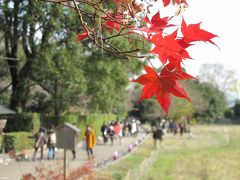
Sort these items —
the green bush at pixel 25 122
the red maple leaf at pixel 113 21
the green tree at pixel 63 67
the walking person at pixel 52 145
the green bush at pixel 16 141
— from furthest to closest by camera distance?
the green bush at pixel 25 122 < the green tree at pixel 63 67 < the green bush at pixel 16 141 < the walking person at pixel 52 145 < the red maple leaf at pixel 113 21

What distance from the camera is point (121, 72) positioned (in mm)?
20766

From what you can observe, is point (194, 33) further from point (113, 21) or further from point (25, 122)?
point (25, 122)

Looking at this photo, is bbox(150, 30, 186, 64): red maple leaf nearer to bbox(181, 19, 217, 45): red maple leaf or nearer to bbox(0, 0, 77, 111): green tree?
bbox(181, 19, 217, 45): red maple leaf

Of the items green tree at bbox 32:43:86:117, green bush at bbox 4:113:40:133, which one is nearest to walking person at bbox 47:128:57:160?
green tree at bbox 32:43:86:117

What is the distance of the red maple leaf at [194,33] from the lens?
1382mm

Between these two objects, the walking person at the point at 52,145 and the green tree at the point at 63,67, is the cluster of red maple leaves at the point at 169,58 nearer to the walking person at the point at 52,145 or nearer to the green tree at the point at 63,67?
the walking person at the point at 52,145

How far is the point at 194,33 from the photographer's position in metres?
1.42

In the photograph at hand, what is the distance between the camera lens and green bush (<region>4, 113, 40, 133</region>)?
19719 millimetres

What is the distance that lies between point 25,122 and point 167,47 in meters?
19.0

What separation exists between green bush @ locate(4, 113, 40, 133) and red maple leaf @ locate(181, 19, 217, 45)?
61.5ft

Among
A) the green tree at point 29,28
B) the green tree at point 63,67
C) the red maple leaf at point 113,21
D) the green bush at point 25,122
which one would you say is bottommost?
the red maple leaf at point 113,21

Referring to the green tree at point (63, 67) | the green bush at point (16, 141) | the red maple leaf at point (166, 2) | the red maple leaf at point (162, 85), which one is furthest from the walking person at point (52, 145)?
the red maple leaf at point (162, 85)

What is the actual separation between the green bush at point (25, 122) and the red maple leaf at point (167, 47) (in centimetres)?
1873

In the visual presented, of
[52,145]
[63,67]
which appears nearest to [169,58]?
[52,145]
